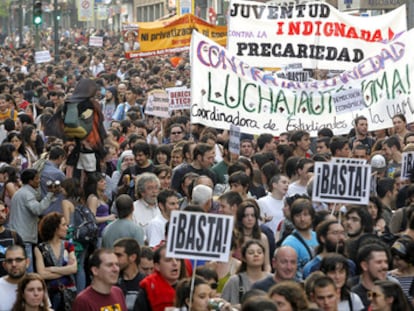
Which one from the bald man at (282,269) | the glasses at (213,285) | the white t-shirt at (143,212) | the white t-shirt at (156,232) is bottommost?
the glasses at (213,285)

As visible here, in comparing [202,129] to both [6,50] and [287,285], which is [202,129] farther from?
[6,50]

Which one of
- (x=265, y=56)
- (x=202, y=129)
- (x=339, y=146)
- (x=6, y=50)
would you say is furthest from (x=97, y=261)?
(x=6, y=50)

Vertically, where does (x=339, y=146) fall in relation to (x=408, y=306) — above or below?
above

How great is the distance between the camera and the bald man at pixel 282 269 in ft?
33.5

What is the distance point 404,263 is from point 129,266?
201cm

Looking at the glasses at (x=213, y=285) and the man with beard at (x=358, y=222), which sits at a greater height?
the man with beard at (x=358, y=222)

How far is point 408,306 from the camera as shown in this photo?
923 centimetres

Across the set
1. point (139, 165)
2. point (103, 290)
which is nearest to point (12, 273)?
point (103, 290)

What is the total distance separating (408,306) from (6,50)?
47589 mm

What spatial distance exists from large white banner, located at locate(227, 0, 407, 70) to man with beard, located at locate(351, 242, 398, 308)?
10.5 meters

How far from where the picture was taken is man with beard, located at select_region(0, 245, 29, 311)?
10.3 metres

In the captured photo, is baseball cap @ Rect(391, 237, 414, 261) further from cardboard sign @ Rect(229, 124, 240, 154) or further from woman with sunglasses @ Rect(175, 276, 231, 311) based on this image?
cardboard sign @ Rect(229, 124, 240, 154)

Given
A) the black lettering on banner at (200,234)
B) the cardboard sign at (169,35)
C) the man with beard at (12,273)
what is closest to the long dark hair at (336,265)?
the black lettering on banner at (200,234)

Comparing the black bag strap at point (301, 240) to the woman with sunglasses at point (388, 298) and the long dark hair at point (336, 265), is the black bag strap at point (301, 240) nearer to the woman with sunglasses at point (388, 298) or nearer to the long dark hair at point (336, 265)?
the long dark hair at point (336, 265)
